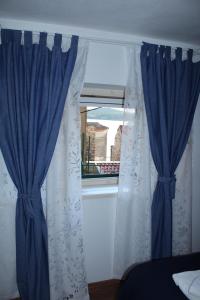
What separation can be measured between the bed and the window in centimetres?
103

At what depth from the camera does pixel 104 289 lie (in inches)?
86.5

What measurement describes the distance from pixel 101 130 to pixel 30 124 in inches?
32.1

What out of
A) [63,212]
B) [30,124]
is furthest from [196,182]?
[30,124]

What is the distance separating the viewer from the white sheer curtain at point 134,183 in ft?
6.89

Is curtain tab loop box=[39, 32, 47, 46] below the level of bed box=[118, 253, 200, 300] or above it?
above

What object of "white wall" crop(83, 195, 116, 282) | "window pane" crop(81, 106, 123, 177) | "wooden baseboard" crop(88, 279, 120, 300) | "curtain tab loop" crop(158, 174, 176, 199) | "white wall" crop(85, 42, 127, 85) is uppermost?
"white wall" crop(85, 42, 127, 85)

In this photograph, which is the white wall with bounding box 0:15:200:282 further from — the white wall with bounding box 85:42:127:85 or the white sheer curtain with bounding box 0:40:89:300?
the white sheer curtain with bounding box 0:40:89:300

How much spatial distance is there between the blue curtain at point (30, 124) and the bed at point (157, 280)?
796 millimetres

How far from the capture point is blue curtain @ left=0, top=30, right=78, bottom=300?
5.72 feet

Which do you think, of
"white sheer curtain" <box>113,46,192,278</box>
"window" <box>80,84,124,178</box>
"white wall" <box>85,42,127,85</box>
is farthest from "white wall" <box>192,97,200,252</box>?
"white wall" <box>85,42,127,85</box>

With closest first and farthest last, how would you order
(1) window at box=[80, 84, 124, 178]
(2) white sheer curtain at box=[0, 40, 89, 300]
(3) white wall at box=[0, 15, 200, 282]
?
(2) white sheer curtain at box=[0, 40, 89, 300] < (3) white wall at box=[0, 15, 200, 282] < (1) window at box=[80, 84, 124, 178]

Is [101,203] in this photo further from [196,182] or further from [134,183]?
[196,182]

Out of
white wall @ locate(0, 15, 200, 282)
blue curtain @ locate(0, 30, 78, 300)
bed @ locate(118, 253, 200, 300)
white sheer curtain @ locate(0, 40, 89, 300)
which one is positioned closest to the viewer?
bed @ locate(118, 253, 200, 300)

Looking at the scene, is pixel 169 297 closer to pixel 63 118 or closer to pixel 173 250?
pixel 173 250
